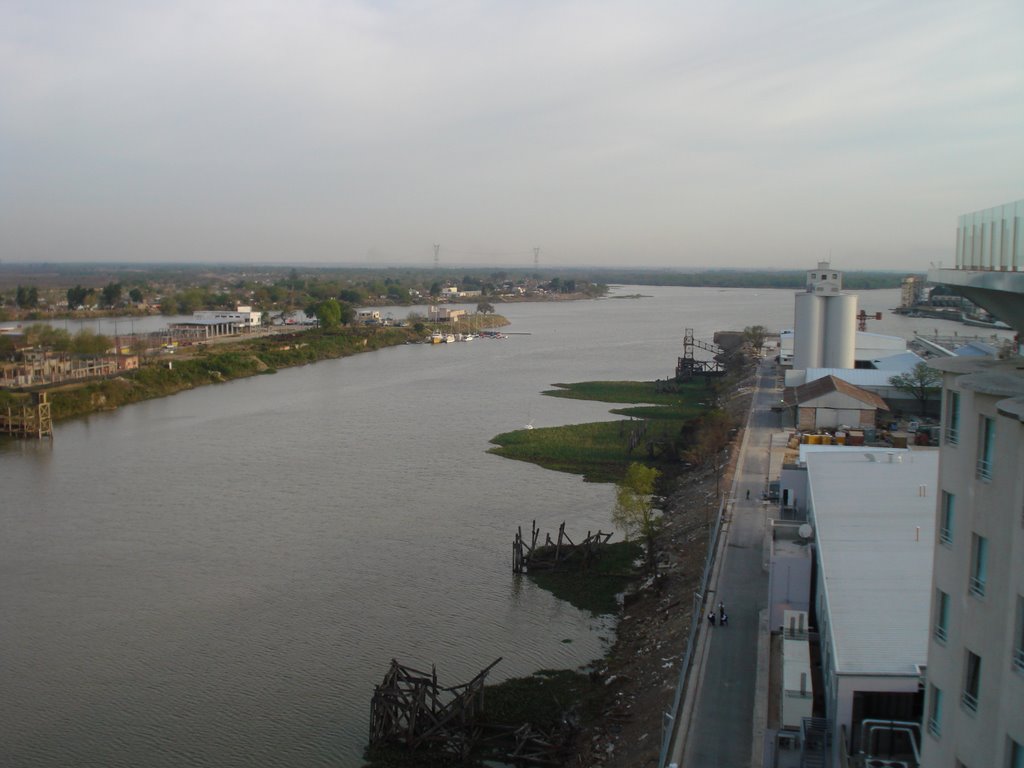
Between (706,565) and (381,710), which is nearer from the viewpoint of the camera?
(381,710)

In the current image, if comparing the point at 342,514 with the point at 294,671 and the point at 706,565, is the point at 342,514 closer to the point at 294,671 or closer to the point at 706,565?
the point at 294,671

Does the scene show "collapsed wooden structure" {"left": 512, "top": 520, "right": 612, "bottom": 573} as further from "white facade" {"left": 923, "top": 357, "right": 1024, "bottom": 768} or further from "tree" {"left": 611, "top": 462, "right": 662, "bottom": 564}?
"white facade" {"left": 923, "top": 357, "right": 1024, "bottom": 768}

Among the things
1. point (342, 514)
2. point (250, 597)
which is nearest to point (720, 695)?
point (250, 597)

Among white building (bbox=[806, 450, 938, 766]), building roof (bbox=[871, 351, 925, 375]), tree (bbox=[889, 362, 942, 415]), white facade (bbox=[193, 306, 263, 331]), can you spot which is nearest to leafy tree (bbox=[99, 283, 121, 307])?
white facade (bbox=[193, 306, 263, 331])

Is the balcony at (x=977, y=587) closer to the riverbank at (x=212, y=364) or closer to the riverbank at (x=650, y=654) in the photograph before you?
the riverbank at (x=650, y=654)

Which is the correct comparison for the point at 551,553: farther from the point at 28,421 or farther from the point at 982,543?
the point at 28,421

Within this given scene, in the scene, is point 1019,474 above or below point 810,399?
above
